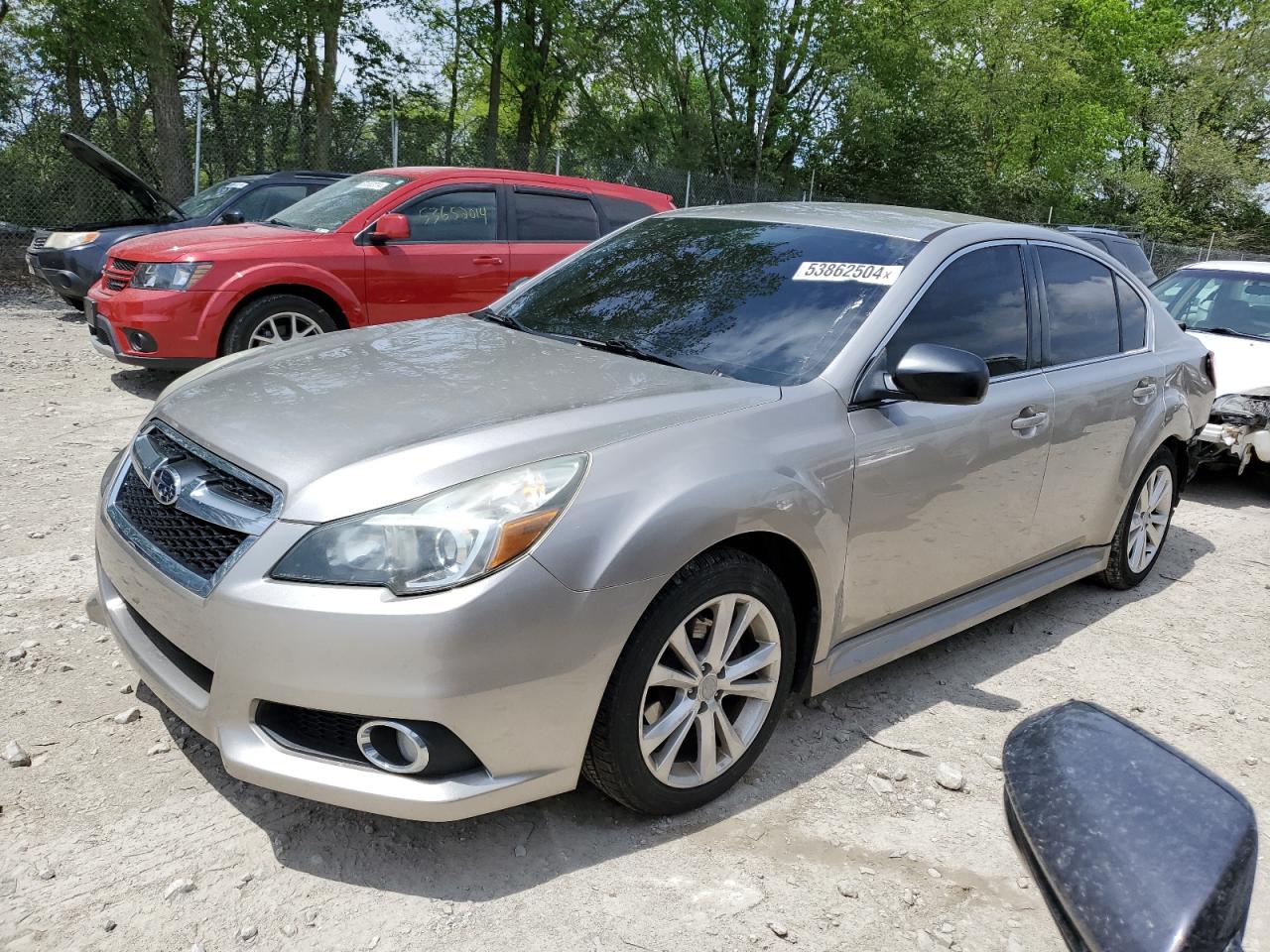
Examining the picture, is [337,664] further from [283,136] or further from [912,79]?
[912,79]

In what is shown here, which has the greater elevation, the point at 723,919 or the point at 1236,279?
the point at 1236,279

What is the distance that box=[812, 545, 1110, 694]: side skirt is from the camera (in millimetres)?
3121

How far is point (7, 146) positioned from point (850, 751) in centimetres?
1509

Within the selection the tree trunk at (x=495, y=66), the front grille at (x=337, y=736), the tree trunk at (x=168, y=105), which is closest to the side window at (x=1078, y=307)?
the front grille at (x=337, y=736)

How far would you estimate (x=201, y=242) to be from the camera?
7.04 meters

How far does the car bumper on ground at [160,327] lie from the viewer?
22.1 ft

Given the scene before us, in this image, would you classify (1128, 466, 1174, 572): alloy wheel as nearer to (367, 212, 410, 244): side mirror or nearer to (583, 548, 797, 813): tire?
(583, 548, 797, 813): tire

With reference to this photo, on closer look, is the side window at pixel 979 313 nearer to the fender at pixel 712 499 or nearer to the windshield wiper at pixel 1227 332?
the fender at pixel 712 499

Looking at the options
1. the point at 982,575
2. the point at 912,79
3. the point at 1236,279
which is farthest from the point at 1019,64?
the point at 982,575

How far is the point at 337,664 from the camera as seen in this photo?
2189 millimetres

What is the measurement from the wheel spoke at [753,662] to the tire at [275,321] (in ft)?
16.1

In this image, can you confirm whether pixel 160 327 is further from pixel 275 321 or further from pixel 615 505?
pixel 615 505

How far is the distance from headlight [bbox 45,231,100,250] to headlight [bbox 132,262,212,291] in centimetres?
314

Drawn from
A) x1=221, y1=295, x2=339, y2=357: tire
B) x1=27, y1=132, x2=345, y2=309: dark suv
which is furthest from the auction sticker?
x1=27, y1=132, x2=345, y2=309: dark suv
